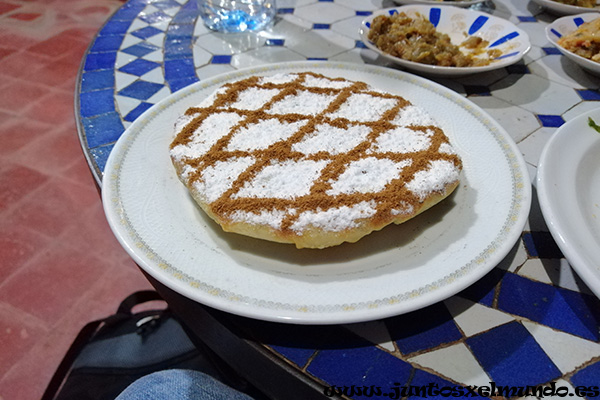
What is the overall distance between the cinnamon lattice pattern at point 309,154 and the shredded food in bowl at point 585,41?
31.3 inches

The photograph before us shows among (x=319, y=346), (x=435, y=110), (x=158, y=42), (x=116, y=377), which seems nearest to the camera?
(x=319, y=346)

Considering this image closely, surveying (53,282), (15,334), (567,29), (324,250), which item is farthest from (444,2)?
(15,334)

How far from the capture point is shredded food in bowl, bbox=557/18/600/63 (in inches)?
55.9

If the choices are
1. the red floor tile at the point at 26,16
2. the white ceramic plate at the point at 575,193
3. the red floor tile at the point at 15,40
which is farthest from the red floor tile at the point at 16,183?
the white ceramic plate at the point at 575,193

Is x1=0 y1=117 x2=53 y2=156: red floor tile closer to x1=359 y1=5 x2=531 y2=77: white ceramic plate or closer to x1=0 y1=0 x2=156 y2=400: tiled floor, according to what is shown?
x1=0 y1=0 x2=156 y2=400: tiled floor

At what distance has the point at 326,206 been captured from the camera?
2.62ft

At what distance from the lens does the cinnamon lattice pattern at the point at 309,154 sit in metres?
0.80

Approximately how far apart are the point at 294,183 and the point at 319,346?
0.31 metres

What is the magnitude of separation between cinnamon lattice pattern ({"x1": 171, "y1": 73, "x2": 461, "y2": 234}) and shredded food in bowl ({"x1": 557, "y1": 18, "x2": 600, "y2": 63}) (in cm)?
79

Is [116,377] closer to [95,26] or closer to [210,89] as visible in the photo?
[210,89]

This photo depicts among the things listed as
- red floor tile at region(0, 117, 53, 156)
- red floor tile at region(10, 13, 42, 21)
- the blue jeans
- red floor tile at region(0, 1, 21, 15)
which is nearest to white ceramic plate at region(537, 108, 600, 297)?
the blue jeans

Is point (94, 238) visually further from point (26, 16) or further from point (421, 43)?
point (26, 16)

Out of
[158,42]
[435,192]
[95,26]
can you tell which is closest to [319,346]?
[435,192]

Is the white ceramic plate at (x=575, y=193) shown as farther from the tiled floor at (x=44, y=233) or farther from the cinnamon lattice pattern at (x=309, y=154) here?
the tiled floor at (x=44, y=233)
